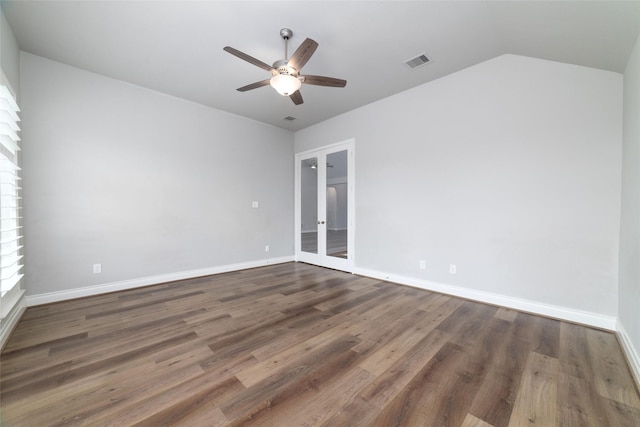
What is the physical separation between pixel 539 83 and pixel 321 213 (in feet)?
12.0

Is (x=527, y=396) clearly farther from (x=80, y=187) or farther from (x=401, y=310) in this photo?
(x=80, y=187)

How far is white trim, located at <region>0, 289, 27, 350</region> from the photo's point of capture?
6.93ft

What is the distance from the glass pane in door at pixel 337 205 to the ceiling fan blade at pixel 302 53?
96.1 inches

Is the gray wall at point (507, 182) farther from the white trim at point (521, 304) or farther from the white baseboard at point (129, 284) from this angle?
the white baseboard at point (129, 284)

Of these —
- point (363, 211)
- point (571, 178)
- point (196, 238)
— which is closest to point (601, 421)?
point (571, 178)

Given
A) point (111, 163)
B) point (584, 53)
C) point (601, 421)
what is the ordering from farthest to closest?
point (111, 163), point (584, 53), point (601, 421)

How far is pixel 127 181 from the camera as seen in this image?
354 cm

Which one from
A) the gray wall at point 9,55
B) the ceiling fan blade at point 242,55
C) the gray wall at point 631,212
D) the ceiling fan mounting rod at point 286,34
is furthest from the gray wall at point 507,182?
the gray wall at point 9,55

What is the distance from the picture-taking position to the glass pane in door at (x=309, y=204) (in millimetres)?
5184

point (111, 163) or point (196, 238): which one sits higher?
point (111, 163)

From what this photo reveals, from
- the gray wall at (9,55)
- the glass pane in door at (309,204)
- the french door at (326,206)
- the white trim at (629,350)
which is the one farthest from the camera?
the glass pane in door at (309,204)

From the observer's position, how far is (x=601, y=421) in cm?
136

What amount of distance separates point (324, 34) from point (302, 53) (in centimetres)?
55

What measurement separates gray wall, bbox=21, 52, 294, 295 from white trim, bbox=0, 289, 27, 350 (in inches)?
9.2
